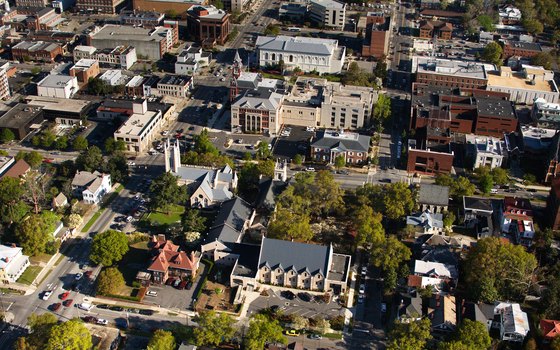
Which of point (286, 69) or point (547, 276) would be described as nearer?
point (547, 276)

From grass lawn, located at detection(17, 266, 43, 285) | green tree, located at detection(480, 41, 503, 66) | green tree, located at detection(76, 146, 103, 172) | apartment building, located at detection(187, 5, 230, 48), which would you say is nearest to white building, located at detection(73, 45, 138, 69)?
apartment building, located at detection(187, 5, 230, 48)

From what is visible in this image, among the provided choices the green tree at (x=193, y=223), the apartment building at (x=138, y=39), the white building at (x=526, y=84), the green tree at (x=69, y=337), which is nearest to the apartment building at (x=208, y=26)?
the apartment building at (x=138, y=39)

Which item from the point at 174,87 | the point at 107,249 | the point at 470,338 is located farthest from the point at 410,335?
the point at 174,87

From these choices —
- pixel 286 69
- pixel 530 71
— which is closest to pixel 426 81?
pixel 530 71

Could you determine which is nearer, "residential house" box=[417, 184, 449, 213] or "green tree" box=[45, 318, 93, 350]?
"green tree" box=[45, 318, 93, 350]

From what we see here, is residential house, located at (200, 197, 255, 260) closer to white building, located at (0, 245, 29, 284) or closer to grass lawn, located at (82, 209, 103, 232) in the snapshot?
grass lawn, located at (82, 209, 103, 232)

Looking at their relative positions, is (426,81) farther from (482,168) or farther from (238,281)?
(238,281)

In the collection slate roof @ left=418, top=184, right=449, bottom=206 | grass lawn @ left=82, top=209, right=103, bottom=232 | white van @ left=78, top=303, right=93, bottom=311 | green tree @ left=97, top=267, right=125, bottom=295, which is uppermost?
slate roof @ left=418, top=184, right=449, bottom=206
